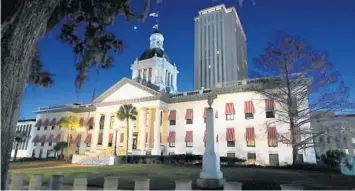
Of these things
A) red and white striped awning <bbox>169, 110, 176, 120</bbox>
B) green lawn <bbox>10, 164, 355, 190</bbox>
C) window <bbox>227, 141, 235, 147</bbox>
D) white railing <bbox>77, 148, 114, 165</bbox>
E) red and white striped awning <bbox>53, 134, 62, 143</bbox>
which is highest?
red and white striped awning <bbox>169, 110, 176, 120</bbox>

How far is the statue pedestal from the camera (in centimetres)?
1078

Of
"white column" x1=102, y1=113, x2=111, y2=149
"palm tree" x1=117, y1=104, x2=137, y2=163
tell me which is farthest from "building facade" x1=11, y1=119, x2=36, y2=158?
"palm tree" x1=117, y1=104, x2=137, y2=163

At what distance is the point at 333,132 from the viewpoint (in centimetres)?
3653

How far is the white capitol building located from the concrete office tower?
2041 inches

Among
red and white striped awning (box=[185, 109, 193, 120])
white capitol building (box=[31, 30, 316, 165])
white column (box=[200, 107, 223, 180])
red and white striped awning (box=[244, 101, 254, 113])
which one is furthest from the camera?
red and white striped awning (box=[185, 109, 193, 120])

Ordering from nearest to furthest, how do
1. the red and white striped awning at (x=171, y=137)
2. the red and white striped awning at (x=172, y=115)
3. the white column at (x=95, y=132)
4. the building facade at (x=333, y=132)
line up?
the building facade at (x=333, y=132)
the red and white striped awning at (x=171, y=137)
the red and white striped awning at (x=172, y=115)
the white column at (x=95, y=132)

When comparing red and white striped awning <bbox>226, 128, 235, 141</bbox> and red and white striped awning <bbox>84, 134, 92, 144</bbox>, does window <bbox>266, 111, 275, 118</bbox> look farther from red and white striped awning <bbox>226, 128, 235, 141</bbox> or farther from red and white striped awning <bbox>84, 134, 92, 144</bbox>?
red and white striped awning <bbox>84, 134, 92, 144</bbox>

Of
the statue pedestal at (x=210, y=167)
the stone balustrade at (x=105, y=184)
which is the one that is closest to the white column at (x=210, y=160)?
Result: the statue pedestal at (x=210, y=167)

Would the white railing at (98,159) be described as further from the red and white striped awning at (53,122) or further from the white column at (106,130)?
the red and white striped awning at (53,122)

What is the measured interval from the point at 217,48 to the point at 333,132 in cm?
6339

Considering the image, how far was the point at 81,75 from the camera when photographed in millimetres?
8422

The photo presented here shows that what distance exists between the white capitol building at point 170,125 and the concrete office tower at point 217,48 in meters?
51.8

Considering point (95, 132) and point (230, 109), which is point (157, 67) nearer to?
point (95, 132)

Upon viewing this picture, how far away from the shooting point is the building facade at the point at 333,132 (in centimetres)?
2362
